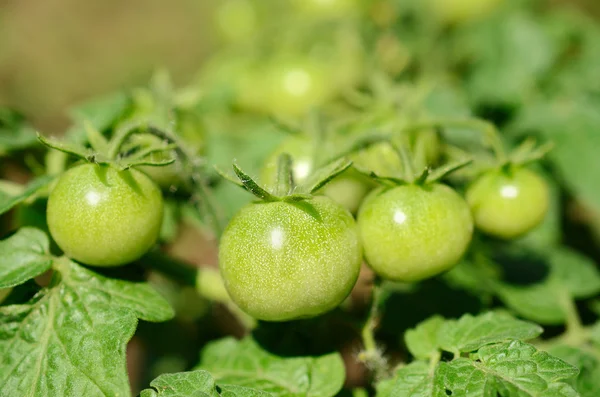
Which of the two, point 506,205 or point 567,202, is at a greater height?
point 506,205

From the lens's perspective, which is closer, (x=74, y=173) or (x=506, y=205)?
Answer: (x=74, y=173)

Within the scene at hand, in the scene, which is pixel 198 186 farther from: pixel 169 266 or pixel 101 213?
pixel 101 213

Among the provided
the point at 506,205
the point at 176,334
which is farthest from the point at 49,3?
the point at 506,205

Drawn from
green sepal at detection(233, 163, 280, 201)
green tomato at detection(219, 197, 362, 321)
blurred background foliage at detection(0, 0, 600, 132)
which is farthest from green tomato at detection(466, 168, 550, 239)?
blurred background foliage at detection(0, 0, 600, 132)

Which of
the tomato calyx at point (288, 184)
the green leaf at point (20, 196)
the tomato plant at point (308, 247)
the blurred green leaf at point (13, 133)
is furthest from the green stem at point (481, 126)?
Answer: the blurred green leaf at point (13, 133)

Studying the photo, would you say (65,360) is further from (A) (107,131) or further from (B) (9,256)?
(A) (107,131)

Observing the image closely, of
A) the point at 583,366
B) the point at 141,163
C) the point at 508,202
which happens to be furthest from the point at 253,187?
the point at 583,366
